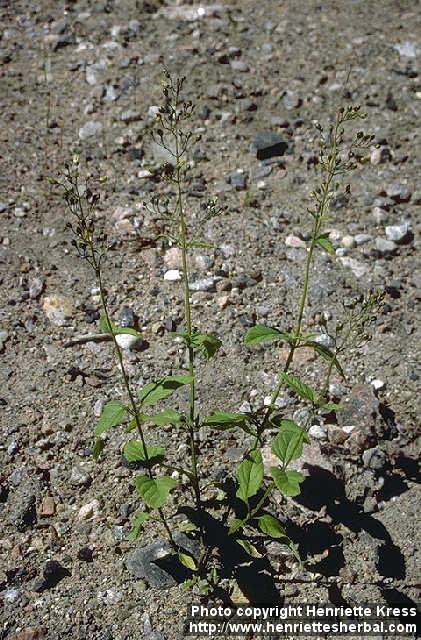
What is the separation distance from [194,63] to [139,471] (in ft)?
14.6

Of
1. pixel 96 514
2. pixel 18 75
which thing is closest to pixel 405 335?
pixel 96 514

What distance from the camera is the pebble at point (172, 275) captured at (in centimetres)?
508

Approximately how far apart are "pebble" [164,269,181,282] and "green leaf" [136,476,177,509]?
2110 millimetres

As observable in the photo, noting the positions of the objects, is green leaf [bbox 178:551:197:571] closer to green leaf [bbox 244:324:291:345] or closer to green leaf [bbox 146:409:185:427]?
green leaf [bbox 146:409:185:427]

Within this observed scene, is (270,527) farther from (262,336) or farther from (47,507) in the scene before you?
(47,507)

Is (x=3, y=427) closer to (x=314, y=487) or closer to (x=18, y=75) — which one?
(x=314, y=487)

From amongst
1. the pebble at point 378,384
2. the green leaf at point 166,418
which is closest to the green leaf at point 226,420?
the green leaf at point 166,418

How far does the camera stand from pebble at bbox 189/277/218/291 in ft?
16.5

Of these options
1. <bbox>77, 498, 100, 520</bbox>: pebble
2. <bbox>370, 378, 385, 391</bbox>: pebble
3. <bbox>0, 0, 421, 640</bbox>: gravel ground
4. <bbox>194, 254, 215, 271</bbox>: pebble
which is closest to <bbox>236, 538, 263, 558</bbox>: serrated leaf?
<bbox>0, 0, 421, 640</bbox>: gravel ground

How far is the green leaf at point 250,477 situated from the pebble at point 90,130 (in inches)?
153

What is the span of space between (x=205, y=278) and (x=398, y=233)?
1.59 metres

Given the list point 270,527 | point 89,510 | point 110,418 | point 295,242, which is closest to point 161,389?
point 110,418

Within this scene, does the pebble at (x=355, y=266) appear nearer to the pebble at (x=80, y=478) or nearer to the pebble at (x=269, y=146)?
the pebble at (x=269, y=146)

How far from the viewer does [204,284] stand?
5.05 meters
